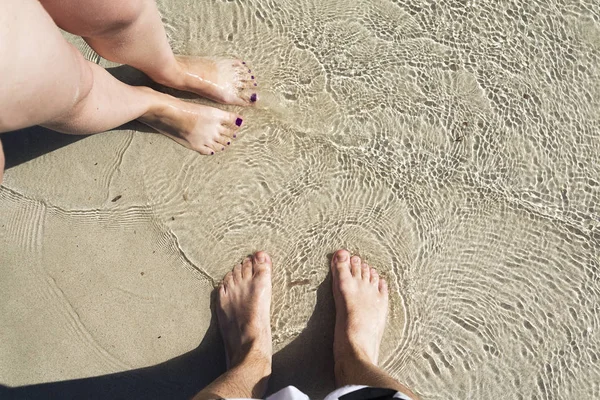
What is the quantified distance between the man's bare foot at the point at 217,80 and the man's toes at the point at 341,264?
2.73 ft

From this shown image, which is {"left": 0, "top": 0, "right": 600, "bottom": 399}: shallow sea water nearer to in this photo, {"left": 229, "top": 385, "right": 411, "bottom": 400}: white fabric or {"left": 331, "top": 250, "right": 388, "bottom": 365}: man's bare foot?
{"left": 331, "top": 250, "right": 388, "bottom": 365}: man's bare foot

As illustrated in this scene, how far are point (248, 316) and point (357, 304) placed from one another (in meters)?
0.50

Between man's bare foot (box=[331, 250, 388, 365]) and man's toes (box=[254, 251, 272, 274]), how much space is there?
30 cm

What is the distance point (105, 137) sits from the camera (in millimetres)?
2328

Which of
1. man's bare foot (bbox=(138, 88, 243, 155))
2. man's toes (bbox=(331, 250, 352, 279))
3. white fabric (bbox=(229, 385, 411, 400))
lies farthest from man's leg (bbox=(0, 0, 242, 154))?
white fabric (bbox=(229, 385, 411, 400))

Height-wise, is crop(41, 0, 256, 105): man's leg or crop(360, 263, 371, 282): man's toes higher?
crop(41, 0, 256, 105): man's leg

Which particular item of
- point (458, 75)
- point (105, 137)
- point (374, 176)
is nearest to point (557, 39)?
point (458, 75)

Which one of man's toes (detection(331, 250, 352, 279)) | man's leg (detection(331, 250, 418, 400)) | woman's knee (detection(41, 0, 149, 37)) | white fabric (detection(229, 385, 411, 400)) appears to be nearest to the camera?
woman's knee (detection(41, 0, 149, 37))

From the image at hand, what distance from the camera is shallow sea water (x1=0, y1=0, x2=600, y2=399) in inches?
88.4

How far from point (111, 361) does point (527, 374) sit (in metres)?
1.89

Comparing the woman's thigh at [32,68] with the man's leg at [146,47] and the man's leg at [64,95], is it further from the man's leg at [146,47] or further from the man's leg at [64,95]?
the man's leg at [146,47]

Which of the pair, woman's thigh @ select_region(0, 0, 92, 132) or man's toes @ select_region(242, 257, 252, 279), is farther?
man's toes @ select_region(242, 257, 252, 279)

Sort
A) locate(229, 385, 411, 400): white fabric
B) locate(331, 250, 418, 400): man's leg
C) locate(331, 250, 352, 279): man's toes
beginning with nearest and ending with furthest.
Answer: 1. locate(229, 385, 411, 400): white fabric
2. locate(331, 250, 418, 400): man's leg
3. locate(331, 250, 352, 279): man's toes

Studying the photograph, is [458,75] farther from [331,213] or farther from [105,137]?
[105,137]
